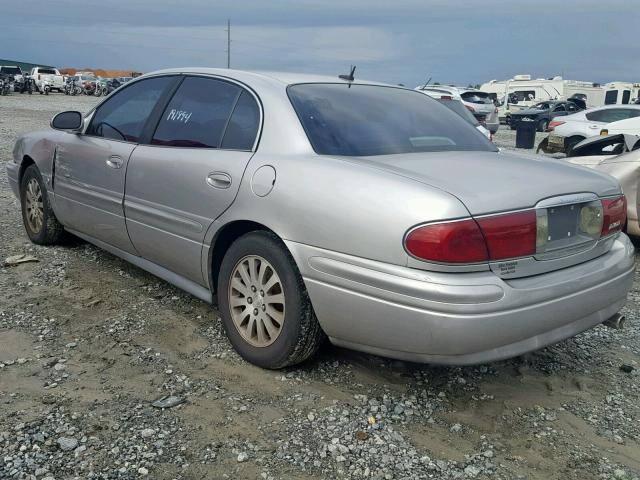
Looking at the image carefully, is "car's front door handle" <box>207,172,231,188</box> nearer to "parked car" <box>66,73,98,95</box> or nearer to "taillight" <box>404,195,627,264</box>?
"taillight" <box>404,195,627,264</box>

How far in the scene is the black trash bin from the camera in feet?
61.2

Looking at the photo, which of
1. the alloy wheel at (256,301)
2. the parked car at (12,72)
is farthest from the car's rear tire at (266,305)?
the parked car at (12,72)

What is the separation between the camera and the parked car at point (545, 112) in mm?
29109

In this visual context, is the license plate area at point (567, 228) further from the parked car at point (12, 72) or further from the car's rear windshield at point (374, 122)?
the parked car at point (12, 72)

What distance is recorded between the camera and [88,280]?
467 cm

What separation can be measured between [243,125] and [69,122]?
184 centimetres

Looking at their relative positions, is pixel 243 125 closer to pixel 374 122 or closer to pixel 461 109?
pixel 374 122

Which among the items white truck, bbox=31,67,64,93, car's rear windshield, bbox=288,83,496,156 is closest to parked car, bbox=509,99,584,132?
car's rear windshield, bbox=288,83,496,156

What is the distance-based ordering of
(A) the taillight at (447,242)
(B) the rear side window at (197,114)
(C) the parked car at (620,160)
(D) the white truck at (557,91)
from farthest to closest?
(D) the white truck at (557,91)
(C) the parked car at (620,160)
(B) the rear side window at (197,114)
(A) the taillight at (447,242)

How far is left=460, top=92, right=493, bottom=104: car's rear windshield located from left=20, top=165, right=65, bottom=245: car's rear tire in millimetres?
23932

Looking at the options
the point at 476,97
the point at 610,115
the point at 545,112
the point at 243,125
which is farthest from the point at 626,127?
the point at 545,112

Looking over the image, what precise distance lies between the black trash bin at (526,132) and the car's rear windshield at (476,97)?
8095 mm

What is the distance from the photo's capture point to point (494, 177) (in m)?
2.86

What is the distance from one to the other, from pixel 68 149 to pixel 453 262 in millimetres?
3272
